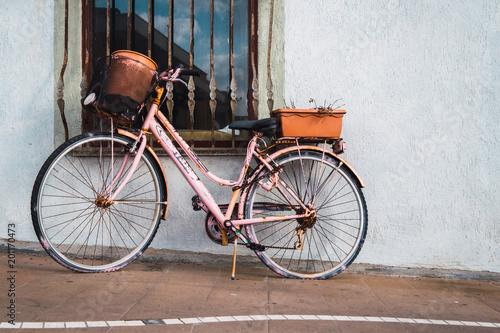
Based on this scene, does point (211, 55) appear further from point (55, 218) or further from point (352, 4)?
point (55, 218)

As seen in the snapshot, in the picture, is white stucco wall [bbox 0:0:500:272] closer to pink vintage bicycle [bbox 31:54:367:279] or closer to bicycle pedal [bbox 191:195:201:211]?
pink vintage bicycle [bbox 31:54:367:279]

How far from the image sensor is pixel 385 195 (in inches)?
137

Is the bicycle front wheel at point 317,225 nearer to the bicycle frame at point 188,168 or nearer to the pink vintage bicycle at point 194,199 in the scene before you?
the pink vintage bicycle at point 194,199

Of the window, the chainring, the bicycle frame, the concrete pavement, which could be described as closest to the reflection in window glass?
the window

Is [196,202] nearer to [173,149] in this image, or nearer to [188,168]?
[188,168]

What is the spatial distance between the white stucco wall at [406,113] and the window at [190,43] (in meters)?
0.25

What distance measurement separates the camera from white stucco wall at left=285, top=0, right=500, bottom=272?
3.39m

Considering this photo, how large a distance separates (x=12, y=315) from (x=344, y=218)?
7.99ft

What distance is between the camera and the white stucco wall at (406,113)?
Answer: 3396 mm

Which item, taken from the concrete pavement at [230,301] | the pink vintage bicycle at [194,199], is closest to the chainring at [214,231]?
the pink vintage bicycle at [194,199]

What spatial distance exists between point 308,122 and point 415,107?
3.34 feet

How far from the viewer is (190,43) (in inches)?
147

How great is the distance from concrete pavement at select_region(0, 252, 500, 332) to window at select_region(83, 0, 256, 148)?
1.27 metres

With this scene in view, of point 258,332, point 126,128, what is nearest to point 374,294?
point 258,332
